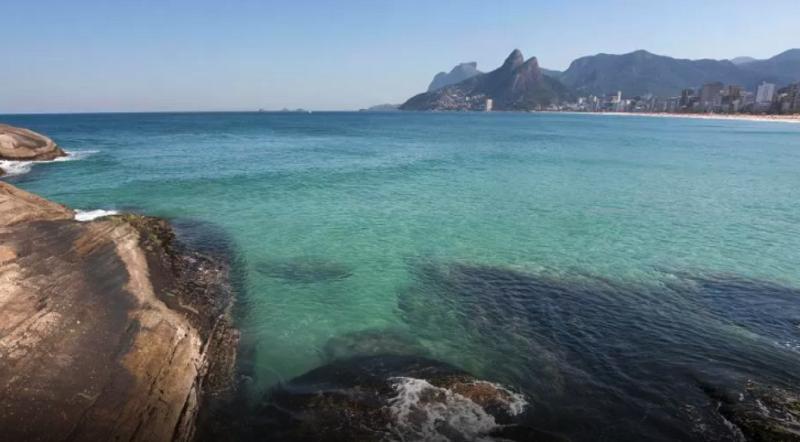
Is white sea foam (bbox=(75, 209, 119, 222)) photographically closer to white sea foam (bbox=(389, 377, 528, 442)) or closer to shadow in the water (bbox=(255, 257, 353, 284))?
shadow in the water (bbox=(255, 257, 353, 284))

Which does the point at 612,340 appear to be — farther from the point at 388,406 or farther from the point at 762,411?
the point at 388,406

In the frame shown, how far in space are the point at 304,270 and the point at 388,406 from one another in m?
10.9

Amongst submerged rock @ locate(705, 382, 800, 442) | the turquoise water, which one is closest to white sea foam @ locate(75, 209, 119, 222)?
the turquoise water

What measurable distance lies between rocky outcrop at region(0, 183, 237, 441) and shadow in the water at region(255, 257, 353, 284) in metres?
1.94

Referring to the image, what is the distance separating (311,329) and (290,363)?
6.97 ft

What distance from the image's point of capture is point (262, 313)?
661 inches

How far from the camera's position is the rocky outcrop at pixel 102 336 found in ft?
31.5

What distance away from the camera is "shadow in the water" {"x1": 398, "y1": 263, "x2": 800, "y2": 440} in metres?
11.2

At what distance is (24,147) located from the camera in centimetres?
5588

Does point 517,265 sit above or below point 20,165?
below

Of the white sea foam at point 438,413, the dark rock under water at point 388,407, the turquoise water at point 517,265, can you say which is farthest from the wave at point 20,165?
the white sea foam at point 438,413

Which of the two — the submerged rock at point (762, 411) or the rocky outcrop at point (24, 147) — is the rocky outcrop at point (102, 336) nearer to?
the submerged rock at point (762, 411)

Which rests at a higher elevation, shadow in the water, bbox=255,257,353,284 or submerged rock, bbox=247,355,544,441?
shadow in the water, bbox=255,257,353,284

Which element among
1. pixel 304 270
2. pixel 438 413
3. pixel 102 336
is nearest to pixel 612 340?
pixel 438 413
